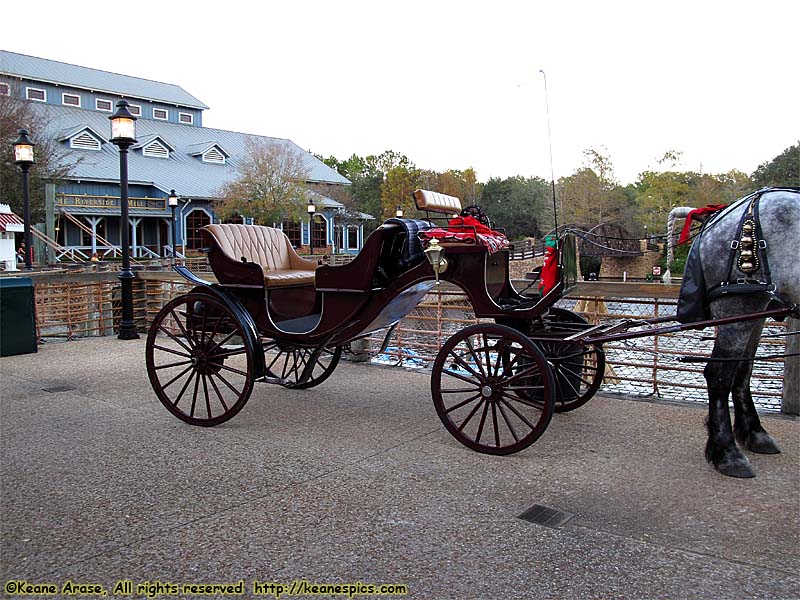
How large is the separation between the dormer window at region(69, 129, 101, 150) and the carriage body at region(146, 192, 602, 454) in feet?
108

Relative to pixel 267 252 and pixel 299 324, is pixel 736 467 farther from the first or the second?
pixel 267 252

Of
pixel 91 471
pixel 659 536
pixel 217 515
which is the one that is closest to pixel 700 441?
pixel 659 536

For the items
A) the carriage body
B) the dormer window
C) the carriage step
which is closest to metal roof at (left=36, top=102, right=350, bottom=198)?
the dormer window

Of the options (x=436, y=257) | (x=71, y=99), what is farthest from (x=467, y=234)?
(x=71, y=99)

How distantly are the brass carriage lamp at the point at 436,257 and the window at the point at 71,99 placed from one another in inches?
1689

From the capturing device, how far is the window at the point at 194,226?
36.7m

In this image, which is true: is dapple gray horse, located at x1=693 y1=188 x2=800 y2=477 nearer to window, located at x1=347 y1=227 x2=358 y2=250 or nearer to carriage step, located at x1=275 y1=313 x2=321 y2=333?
carriage step, located at x1=275 y1=313 x2=321 y2=333

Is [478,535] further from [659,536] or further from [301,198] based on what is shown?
[301,198]

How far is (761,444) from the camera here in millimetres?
4438

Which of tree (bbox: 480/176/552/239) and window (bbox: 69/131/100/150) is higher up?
window (bbox: 69/131/100/150)

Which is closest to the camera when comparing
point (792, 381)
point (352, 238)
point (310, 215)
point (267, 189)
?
point (792, 381)

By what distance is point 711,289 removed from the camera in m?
4.08

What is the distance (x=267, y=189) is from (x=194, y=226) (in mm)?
4663

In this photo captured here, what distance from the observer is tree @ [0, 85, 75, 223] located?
81.6 feet
